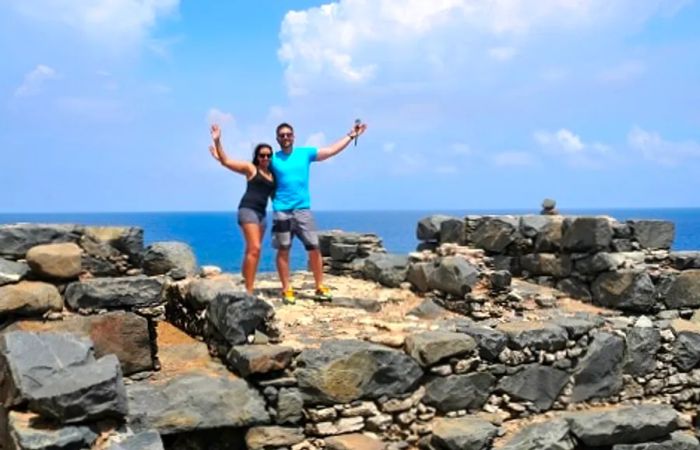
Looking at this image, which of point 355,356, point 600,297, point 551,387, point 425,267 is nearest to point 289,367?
point 355,356

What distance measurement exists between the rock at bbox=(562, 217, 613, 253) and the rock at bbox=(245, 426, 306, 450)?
6931 mm

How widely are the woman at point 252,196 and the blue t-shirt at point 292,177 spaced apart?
0.39ft

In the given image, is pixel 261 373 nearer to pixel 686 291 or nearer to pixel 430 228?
pixel 686 291

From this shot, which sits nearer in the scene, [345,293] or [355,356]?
[355,356]

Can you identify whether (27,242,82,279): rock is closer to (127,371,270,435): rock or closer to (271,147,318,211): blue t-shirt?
(127,371,270,435): rock

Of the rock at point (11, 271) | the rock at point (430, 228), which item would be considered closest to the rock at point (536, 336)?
the rock at point (11, 271)

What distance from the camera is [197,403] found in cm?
675

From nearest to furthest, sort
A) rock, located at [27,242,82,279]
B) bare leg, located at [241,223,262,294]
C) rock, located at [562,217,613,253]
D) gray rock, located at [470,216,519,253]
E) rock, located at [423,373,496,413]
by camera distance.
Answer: rock, located at [27,242,82,279] < rock, located at [423,373,496,413] < bare leg, located at [241,223,262,294] < rock, located at [562,217,613,253] < gray rock, located at [470,216,519,253]

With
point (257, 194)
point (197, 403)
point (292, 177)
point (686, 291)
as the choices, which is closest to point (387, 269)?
point (292, 177)

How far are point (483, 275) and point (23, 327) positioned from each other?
769 cm

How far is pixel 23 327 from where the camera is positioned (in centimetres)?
645

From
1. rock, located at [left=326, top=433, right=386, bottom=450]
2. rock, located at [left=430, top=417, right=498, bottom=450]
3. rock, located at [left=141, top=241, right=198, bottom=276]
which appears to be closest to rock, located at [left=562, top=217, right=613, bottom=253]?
rock, located at [left=430, top=417, right=498, bottom=450]

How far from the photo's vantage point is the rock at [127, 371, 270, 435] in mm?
6562

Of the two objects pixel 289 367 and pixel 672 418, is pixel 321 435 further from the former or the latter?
pixel 672 418
